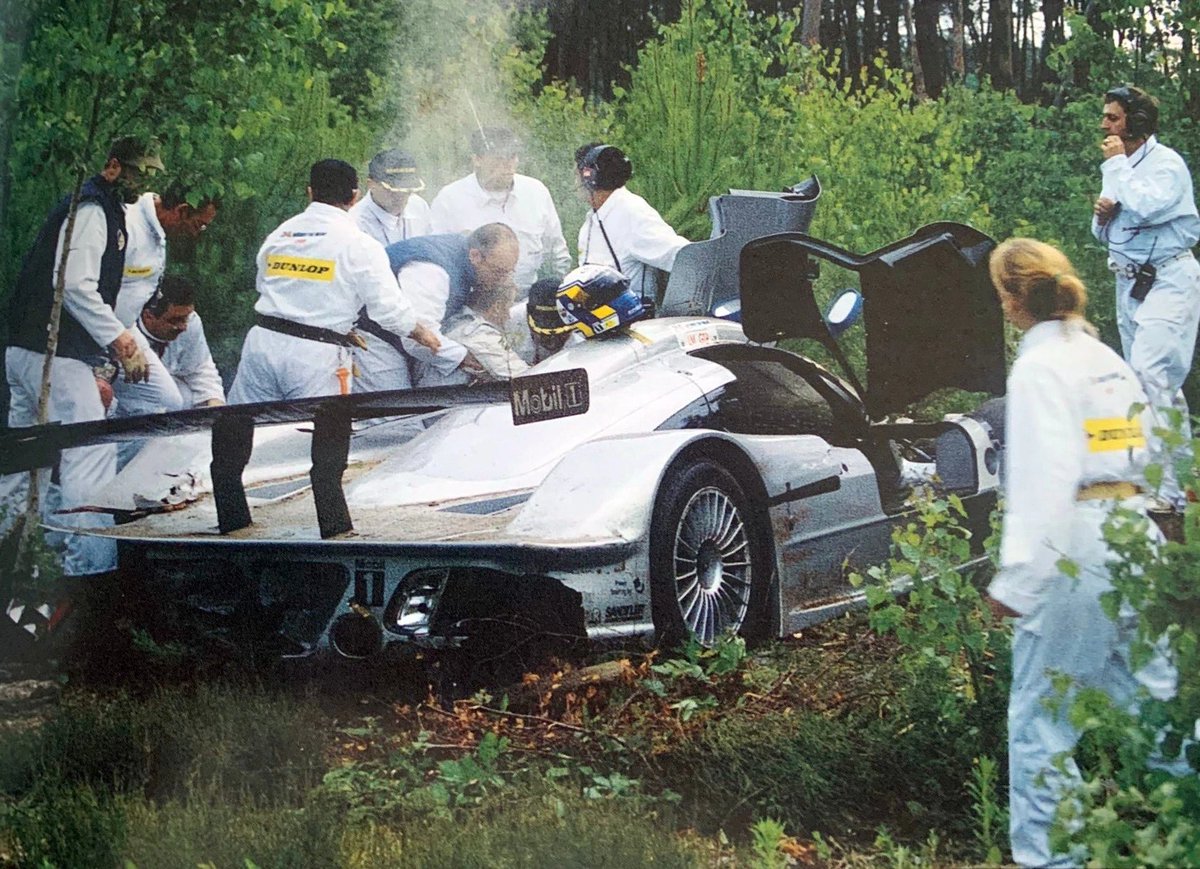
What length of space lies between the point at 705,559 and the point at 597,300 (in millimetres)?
753

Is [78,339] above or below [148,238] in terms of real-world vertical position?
below

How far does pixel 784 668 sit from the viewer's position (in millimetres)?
4609

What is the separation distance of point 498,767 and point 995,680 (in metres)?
1.23

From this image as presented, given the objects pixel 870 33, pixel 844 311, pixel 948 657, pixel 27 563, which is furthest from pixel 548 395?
pixel 27 563

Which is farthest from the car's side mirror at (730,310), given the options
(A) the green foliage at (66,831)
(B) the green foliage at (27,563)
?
(A) the green foliage at (66,831)

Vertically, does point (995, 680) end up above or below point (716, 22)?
below

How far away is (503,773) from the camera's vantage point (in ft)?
14.5

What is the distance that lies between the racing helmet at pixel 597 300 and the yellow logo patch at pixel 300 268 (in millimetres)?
606

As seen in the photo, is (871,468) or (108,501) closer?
(108,501)

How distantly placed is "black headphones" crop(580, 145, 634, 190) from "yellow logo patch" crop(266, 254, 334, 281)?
719 mm

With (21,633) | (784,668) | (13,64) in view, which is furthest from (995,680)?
(13,64)

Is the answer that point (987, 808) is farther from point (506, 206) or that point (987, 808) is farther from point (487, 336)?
point (506, 206)

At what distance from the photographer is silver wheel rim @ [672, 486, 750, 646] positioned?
4.52 m

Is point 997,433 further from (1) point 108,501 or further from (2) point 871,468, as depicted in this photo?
(1) point 108,501
